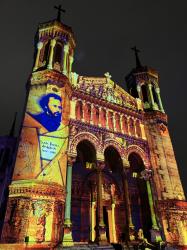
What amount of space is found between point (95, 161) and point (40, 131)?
410 centimetres

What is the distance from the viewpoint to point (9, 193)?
34.3 ft

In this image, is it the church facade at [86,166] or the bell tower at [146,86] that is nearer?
the church facade at [86,166]

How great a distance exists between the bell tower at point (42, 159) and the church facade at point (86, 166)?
1.8 inches

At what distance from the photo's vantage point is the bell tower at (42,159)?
9.76 meters

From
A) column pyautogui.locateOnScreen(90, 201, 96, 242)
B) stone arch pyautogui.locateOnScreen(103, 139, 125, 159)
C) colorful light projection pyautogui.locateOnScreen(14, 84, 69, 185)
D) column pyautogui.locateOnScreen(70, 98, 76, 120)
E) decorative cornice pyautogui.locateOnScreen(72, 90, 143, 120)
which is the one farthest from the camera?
decorative cornice pyautogui.locateOnScreen(72, 90, 143, 120)

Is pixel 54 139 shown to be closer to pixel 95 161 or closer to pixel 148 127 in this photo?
pixel 95 161

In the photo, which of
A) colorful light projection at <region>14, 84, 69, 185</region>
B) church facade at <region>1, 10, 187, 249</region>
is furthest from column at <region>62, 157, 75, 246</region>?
colorful light projection at <region>14, 84, 69, 185</region>

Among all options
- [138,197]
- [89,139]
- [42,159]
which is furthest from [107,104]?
[42,159]

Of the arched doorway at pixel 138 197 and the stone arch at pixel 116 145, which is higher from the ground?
the stone arch at pixel 116 145

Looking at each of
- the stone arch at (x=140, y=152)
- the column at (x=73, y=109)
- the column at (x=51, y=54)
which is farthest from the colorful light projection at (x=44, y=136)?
the stone arch at (x=140, y=152)

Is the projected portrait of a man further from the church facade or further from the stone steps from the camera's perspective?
the stone steps

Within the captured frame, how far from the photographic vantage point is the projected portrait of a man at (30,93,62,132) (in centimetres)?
1302

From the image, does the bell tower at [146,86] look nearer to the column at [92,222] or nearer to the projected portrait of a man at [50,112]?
the projected portrait of a man at [50,112]

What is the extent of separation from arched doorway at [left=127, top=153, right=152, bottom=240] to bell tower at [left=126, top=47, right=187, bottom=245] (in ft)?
2.45
